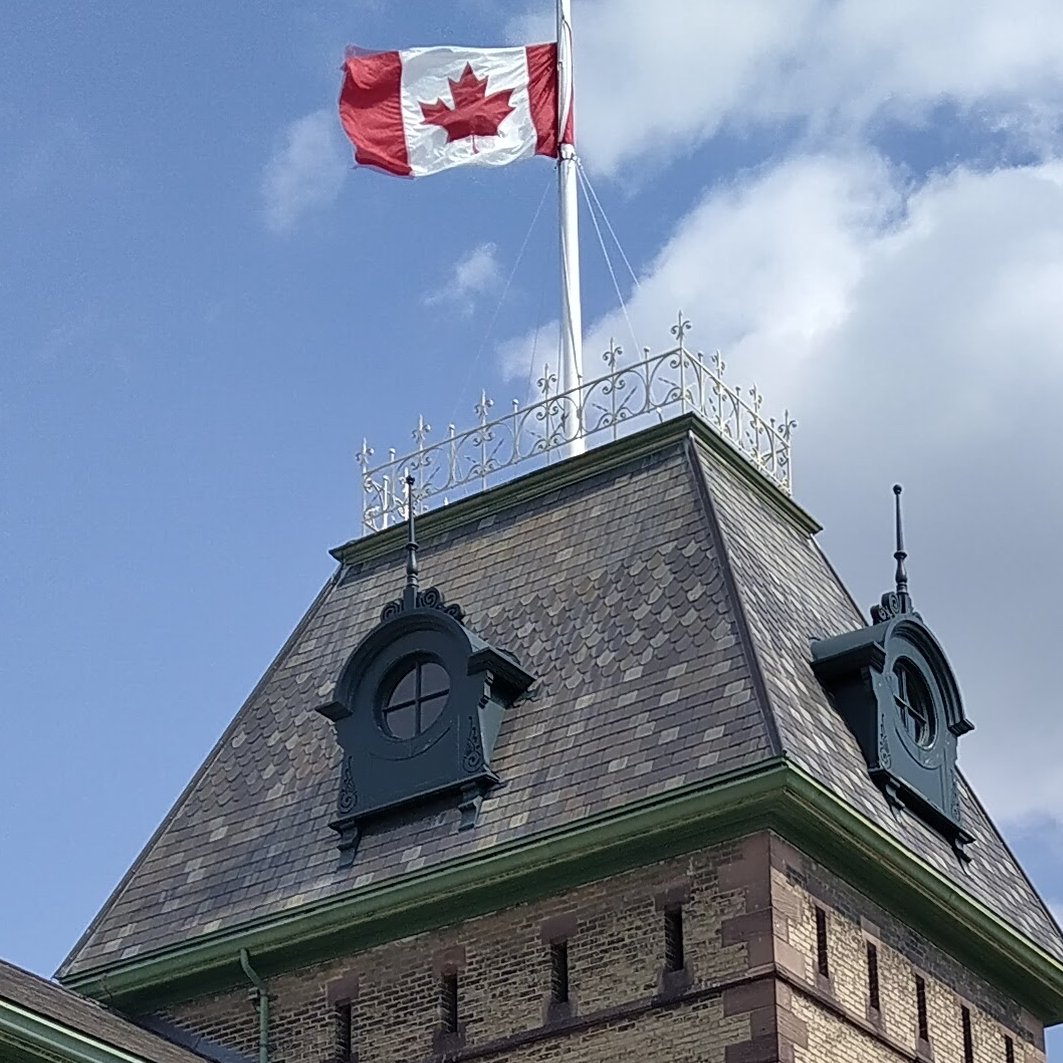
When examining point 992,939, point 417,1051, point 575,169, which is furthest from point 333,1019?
point 575,169

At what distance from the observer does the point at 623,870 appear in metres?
26.5

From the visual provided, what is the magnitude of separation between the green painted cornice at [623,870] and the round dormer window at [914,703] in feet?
6.20

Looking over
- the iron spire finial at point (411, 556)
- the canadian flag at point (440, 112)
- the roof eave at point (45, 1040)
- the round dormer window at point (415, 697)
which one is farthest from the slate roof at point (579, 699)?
the canadian flag at point (440, 112)

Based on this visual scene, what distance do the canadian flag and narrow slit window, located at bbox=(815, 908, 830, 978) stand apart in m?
11.4

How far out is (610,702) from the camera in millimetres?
28062

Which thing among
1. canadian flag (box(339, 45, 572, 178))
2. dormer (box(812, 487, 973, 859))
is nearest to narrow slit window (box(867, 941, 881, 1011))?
dormer (box(812, 487, 973, 859))

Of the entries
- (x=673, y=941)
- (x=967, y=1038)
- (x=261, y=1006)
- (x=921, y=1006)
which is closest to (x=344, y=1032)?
(x=261, y=1006)

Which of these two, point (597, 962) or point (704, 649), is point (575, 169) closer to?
point (704, 649)

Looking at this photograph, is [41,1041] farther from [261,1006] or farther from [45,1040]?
[261,1006]

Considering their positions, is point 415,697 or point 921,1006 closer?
point 921,1006

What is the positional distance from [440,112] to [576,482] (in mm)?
5408

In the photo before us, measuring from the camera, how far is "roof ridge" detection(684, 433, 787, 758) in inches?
1033

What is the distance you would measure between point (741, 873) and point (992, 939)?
3863 millimetres

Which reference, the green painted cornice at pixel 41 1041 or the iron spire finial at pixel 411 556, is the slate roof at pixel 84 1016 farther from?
the iron spire finial at pixel 411 556
